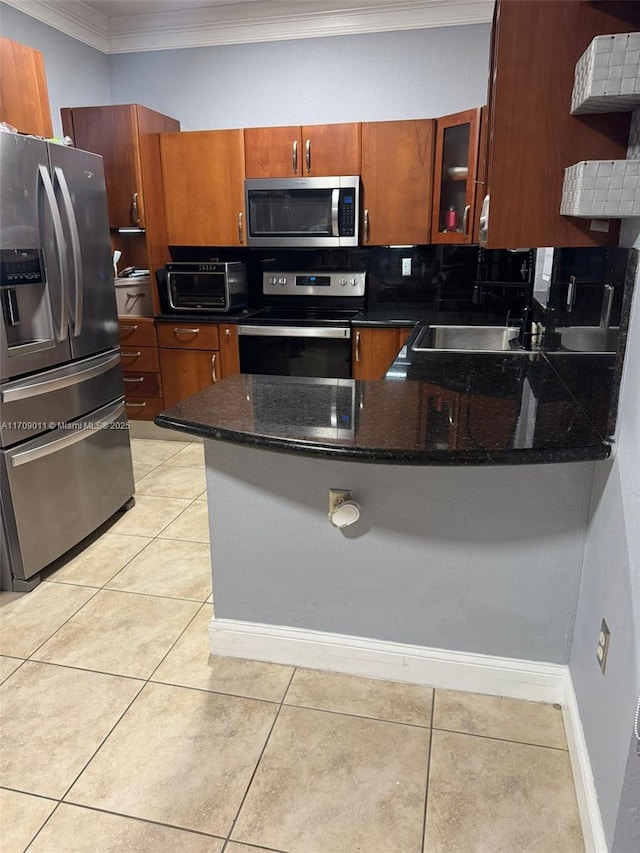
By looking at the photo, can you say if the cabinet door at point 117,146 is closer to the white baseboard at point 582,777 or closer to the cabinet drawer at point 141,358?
the cabinet drawer at point 141,358

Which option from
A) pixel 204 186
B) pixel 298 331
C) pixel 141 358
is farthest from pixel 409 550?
pixel 204 186

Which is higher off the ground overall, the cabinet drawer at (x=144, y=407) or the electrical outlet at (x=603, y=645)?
the electrical outlet at (x=603, y=645)

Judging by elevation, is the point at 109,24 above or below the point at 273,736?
above

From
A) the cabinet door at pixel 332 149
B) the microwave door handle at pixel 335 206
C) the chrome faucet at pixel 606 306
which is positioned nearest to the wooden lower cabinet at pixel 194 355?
the microwave door handle at pixel 335 206

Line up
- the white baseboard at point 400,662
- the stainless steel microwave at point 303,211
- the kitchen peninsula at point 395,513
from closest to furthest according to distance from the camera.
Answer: the kitchen peninsula at point 395,513, the white baseboard at point 400,662, the stainless steel microwave at point 303,211

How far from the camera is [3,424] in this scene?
89.2 inches

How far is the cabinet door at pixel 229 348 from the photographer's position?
396 centimetres

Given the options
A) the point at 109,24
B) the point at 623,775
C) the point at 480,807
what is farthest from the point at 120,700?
the point at 109,24

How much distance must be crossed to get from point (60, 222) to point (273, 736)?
6.82 feet

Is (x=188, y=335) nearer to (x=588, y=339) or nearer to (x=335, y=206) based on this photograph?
(x=335, y=206)

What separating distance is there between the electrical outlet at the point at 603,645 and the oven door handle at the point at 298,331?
260 centimetres

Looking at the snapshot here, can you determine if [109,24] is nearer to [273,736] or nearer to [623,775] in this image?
[273,736]

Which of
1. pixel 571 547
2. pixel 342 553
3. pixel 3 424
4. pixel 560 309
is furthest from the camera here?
pixel 3 424

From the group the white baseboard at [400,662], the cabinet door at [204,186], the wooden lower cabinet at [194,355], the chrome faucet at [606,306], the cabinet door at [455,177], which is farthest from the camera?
the wooden lower cabinet at [194,355]
